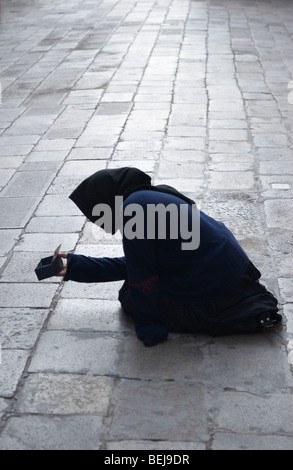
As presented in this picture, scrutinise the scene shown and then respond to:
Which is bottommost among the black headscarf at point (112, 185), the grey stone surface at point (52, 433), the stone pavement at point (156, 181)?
the stone pavement at point (156, 181)

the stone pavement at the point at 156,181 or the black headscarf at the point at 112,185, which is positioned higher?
the black headscarf at the point at 112,185

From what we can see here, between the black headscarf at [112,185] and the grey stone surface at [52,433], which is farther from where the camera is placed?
the black headscarf at [112,185]

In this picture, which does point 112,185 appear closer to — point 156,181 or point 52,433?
point 52,433

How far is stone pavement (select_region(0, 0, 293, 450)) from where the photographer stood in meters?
3.21

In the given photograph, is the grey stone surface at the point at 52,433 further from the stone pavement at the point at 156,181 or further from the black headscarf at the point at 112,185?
the black headscarf at the point at 112,185

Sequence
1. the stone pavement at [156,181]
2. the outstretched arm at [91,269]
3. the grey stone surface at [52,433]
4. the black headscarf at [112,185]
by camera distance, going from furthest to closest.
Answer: the outstretched arm at [91,269] → the black headscarf at [112,185] → the stone pavement at [156,181] → the grey stone surface at [52,433]

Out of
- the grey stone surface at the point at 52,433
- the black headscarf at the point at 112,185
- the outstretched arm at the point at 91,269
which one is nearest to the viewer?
the grey stone surface at the point at 52,433

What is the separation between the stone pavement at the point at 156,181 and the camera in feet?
10.5

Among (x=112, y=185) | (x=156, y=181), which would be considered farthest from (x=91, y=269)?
(x=156, y=181)

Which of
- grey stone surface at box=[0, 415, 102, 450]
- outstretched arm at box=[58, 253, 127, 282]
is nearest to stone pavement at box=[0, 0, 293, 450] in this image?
grey stone surface at box=[0, 415, 102, 450]

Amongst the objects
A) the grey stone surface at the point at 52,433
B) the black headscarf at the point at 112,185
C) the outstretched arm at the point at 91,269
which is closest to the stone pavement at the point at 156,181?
the grey stone surface at the point at 52,433

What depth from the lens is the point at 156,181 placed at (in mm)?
6191

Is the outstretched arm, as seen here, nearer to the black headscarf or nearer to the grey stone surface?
the black headscarf

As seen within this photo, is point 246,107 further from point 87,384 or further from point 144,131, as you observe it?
point 87,384
